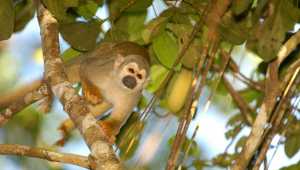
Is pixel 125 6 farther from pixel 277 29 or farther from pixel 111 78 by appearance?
pixel 277 29

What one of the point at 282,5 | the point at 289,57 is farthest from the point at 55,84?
the point at 289,57

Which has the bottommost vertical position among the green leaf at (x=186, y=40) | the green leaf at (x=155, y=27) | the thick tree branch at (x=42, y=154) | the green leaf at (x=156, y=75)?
the thick tree branch at (x=42, y=154)

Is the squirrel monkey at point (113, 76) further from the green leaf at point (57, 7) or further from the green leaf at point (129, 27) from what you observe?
the green leaf at point (57, 7)

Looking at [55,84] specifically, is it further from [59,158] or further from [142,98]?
[142,98]

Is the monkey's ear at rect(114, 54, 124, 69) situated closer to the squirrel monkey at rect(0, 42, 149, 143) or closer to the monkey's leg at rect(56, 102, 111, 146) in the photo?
the squirrel monkey at rect(0, 42, 149, 143)

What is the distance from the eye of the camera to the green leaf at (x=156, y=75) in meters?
3.27

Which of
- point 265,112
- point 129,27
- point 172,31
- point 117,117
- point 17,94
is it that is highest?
point 129,27

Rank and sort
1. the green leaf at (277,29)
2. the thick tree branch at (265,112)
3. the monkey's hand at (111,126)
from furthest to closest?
the monkey's hand at (111,126) < the green leaf at (277,29) < the thick tree branch at (265,112)

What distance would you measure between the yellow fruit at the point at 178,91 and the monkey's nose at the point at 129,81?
214mm

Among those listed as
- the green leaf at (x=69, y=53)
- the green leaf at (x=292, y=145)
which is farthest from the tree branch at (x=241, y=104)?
the green leaf at (x=69, y=53)

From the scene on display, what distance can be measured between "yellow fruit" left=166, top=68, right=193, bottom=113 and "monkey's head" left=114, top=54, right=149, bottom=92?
0.53 ft

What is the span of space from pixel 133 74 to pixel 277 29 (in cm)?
87

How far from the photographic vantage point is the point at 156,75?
3.29 meters

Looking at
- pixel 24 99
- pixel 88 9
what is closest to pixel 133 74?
pixel 88 9
